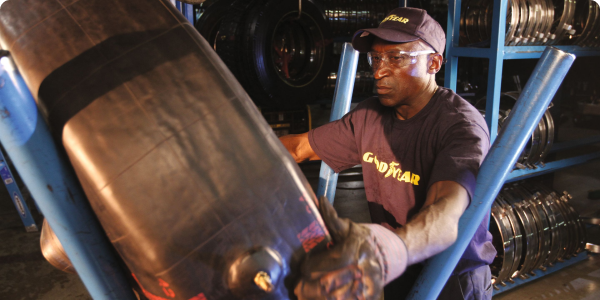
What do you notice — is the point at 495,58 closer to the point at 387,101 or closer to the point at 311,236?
the point at 387,101

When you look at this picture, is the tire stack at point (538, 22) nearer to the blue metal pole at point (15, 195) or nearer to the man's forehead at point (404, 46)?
the man's forehead at point (404, 46)

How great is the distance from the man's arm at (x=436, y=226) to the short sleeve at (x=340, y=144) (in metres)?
0.56

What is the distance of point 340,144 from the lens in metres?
1.50

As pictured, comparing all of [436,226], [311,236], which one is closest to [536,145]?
[436,226]

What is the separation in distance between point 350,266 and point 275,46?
402cm

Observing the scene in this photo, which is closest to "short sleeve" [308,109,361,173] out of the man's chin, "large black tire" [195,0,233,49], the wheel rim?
the man's chin

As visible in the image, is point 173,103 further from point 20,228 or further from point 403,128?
point 20,228

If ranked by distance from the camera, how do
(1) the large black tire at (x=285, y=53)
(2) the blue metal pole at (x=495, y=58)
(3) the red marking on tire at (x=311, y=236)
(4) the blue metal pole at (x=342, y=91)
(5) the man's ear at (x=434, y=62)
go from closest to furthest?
(3) the red marking on tire at (x=311, y=236)
(5) the man's ear at (x=434, y=62)
(4) the blue metal pole at (x=342, y=91)
(2) the blue metal pole at (x=495, y=58)
(1) the large black tire at (x=285, y=53)

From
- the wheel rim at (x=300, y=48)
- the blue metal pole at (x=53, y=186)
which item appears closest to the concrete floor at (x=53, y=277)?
the wheel rim at (x=300, y=48)

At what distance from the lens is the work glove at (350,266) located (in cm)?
67

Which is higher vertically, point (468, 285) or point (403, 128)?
point (403, 128)

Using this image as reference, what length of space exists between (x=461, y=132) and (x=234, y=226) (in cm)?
72

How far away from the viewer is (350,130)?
1.49 metres

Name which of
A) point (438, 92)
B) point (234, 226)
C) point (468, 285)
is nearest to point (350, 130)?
point (438, 92)
